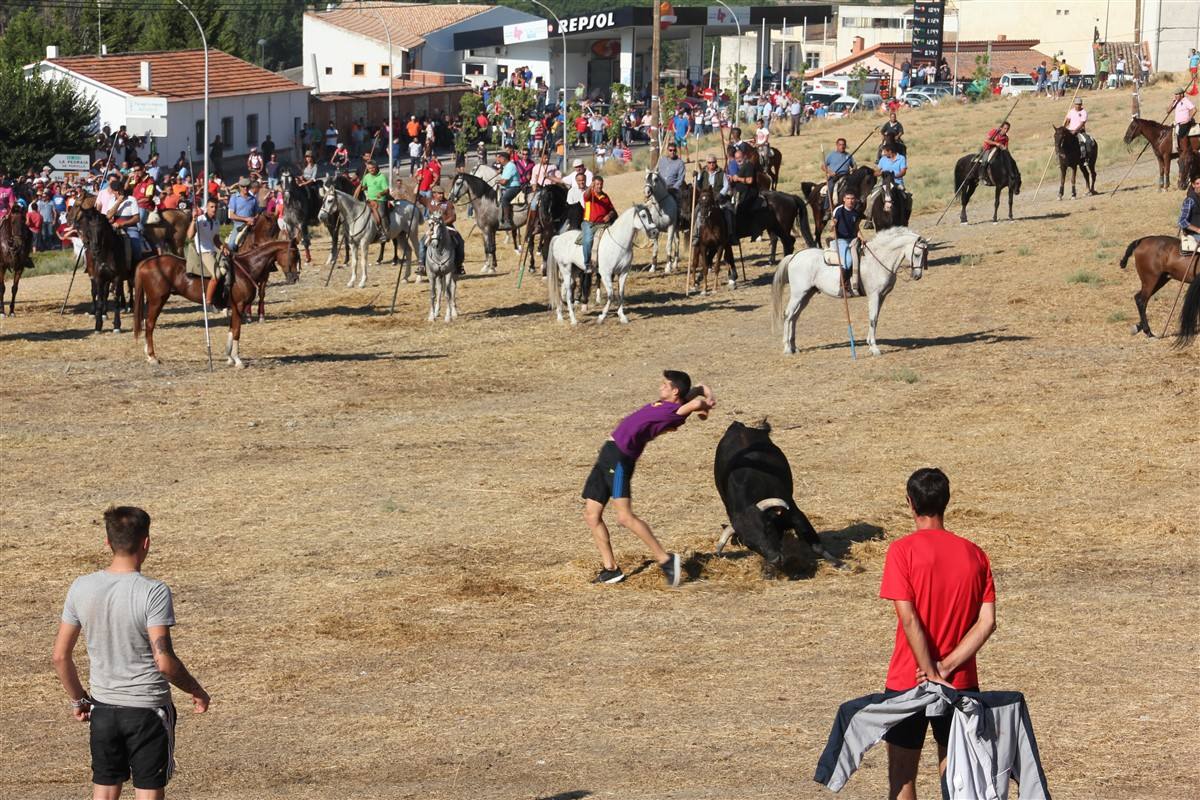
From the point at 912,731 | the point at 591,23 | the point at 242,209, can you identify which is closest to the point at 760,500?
the point at 912,731

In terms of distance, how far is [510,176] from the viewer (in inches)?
1380

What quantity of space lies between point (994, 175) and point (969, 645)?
95.2 feet

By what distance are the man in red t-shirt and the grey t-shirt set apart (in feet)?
10.5

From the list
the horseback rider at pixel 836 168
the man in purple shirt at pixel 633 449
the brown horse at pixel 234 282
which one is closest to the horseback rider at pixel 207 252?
the brown horse at pixel 234 282

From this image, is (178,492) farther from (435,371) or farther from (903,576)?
(903,576)

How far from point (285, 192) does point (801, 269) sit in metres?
14.7

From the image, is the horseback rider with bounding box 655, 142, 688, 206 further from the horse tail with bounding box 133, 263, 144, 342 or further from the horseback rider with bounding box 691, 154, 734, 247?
the horse tail with bounding box 133, 263, 144, 342

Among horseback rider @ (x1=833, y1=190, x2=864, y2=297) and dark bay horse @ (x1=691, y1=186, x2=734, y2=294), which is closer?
horseback rider @ (x1=833, y1=190, x2=864, y2=297)

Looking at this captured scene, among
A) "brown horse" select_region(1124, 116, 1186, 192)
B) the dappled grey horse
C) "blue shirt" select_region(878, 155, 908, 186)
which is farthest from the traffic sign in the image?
"brown horse" select_region(1124, 116, 1186, 192)

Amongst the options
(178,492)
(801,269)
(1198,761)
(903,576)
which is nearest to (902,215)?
(801,269)

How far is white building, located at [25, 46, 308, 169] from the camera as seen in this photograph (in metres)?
62.9

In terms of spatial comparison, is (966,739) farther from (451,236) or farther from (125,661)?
(451,236)

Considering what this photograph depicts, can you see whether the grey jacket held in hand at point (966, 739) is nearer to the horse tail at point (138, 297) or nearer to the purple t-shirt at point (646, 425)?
the purple t-shirt at point (646, 425)

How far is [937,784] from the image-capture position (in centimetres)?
884
